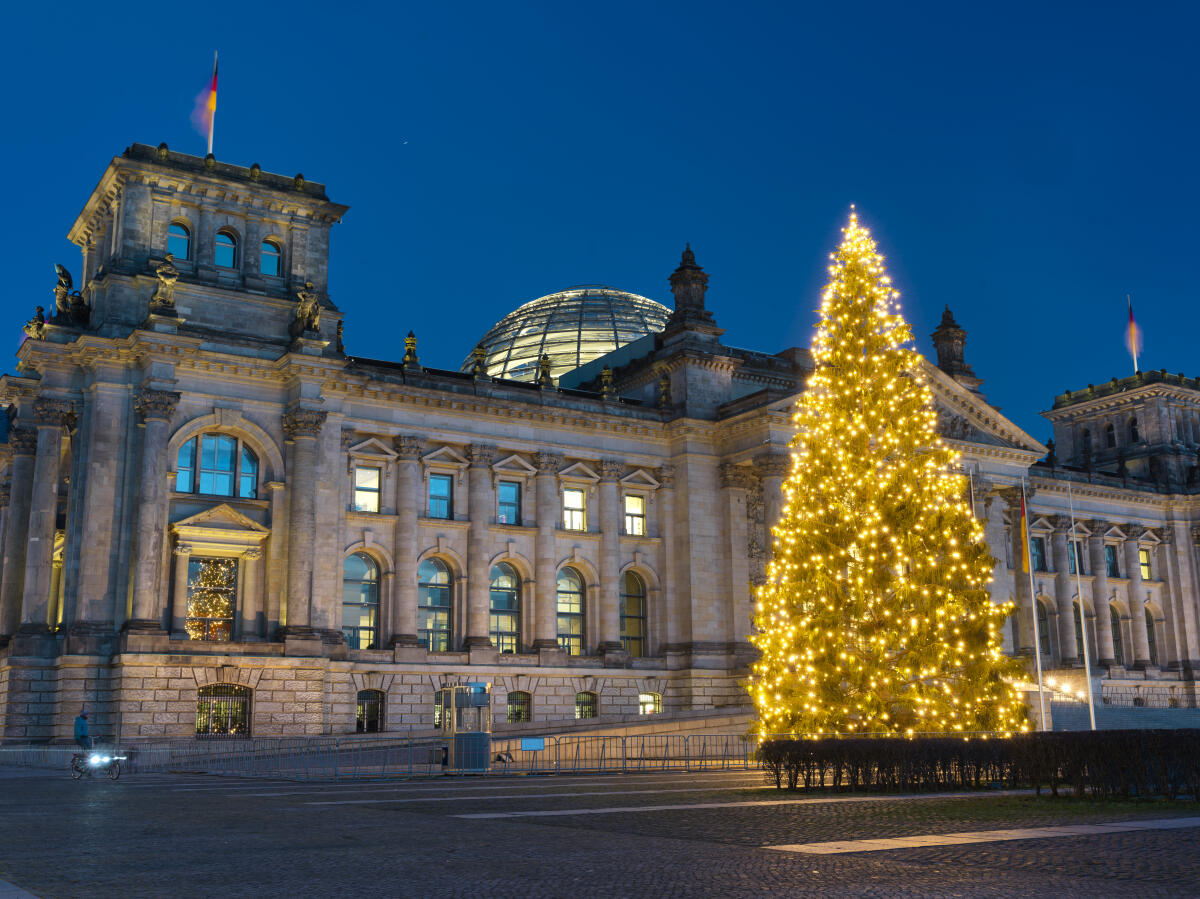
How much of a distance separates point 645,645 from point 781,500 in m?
9.31

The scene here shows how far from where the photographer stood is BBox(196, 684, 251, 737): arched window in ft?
141

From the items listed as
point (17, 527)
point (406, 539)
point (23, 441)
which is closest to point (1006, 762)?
→ point (406, 539)

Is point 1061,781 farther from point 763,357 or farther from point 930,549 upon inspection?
point 763,357

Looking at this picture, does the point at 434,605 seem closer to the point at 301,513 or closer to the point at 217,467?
the point at 301,513

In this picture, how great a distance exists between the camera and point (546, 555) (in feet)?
175

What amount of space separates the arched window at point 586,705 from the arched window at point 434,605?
6268 millimetres

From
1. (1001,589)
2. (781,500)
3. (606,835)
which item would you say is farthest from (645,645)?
(606,835)

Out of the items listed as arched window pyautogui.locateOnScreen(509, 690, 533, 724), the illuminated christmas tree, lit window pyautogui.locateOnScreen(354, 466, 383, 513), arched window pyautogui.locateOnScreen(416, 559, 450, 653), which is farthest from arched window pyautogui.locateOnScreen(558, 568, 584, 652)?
the illuminated christmas tree

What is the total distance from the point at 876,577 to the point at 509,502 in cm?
2690

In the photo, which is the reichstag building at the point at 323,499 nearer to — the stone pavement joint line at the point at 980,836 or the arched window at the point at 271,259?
the arched window at the point at 271,259

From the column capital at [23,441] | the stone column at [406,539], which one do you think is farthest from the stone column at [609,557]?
the column capital at [23,441]

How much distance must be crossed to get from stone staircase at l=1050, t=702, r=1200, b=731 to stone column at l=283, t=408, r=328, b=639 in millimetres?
31896

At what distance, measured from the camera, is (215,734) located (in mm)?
42750

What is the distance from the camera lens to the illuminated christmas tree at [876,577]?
28.6 metres
